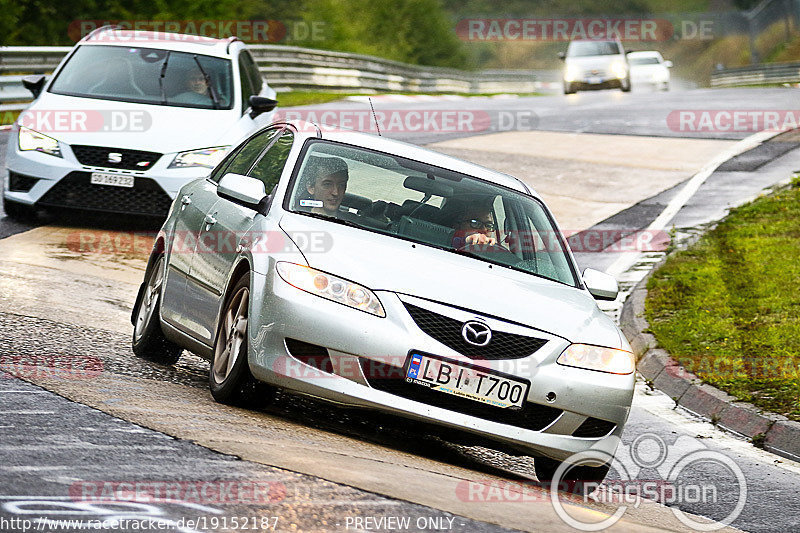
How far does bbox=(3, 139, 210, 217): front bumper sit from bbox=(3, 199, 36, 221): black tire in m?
0.29

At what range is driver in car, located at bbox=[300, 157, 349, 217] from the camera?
702 centimetres

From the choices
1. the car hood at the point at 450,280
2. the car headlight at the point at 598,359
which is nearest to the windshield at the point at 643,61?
the car hood at the point at 450,280

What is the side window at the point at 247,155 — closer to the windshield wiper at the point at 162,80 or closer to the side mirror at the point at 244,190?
the side mirror at the point at 244,190

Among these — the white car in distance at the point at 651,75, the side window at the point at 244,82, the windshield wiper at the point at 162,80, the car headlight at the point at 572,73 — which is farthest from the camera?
the white car in distance at the point at 651,75

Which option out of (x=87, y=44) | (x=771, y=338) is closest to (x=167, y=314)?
(x=771, y=338)

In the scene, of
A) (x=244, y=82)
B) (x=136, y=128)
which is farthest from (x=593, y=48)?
(x=136, y=128)

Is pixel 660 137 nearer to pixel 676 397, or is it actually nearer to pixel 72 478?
pixel 676 397

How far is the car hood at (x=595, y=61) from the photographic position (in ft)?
129

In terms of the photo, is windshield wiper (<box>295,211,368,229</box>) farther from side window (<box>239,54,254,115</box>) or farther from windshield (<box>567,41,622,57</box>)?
windshield (<box>567,41,622,57</box>)

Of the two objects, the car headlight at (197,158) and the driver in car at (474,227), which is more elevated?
the driver in car at (474,227)

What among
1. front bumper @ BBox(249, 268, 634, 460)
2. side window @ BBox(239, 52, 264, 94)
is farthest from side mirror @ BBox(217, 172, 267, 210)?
side window @ BBox(239, 52, 264, 94)

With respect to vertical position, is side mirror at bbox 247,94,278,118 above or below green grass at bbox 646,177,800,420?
above

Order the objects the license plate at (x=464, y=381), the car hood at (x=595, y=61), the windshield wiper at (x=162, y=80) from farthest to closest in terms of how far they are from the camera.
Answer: the car hood at (x=595, y=61) < the windshield wiper at (x=162, y=80) < the license plate at (x=464, y=381)

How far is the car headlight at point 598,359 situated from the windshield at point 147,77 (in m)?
7.81
